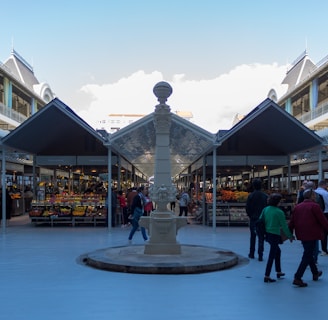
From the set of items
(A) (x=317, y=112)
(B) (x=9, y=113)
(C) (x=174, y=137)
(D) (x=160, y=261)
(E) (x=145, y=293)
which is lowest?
(E) (x=145, y=293)

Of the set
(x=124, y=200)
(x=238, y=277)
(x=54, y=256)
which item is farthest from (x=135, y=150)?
(x=238, y=277)

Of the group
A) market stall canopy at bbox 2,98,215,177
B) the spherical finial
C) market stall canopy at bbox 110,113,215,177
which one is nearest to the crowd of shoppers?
the spherical finial

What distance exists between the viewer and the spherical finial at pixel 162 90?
36.1 ft

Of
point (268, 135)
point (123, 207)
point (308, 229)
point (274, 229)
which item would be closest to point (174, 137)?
point (123, 207)

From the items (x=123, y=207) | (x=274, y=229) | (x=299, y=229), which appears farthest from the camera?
(x=123, y=207)

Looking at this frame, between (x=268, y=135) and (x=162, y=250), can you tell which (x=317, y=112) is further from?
(x=162, y=250)

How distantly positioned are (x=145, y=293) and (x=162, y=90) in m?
5.38

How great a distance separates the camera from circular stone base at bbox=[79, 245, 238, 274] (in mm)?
8992

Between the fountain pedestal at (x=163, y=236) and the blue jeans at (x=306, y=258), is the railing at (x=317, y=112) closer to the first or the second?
the fountain pedestal at (x=163, y=236)

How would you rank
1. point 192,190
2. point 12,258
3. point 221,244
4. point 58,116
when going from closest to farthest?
point 12,258
point 221,244
point 58,116
point 192,190

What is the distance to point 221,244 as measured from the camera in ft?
44.2

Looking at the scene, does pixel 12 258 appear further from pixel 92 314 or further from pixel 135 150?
pixel 135 150

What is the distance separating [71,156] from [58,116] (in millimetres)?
3367

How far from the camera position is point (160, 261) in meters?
9.55
